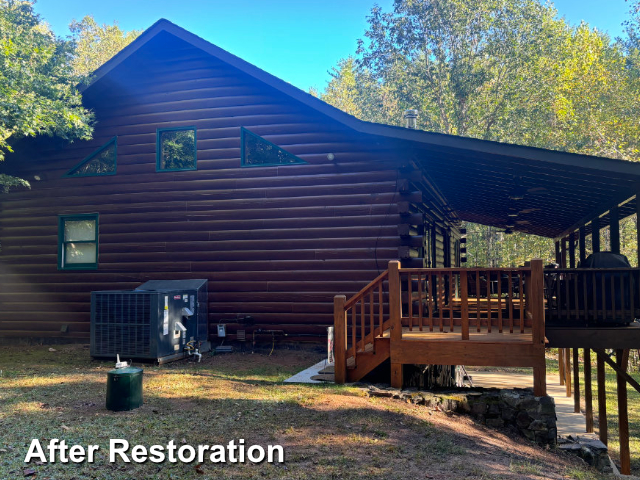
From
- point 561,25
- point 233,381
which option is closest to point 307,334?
point 233,381

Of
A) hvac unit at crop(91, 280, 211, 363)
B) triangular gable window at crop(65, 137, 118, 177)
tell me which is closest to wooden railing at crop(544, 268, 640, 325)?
hvac unit at crop(91, 280, 211, 363)

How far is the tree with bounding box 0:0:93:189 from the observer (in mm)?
10258

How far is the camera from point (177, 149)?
1202cm

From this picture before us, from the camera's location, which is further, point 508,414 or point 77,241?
point 77,241

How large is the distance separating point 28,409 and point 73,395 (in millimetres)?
753

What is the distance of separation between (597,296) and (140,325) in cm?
801

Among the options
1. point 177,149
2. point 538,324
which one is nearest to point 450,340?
point 538,324

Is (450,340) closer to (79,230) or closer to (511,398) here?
(511,398)

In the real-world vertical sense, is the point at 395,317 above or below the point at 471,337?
above

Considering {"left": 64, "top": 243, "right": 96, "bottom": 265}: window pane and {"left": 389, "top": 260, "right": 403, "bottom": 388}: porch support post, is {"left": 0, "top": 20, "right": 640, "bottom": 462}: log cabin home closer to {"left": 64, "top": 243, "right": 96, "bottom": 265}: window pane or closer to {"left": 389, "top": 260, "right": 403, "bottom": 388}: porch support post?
{"left": 64, "top": 243, "right": 96, "bottom": 265}: window pane

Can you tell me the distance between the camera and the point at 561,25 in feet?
114

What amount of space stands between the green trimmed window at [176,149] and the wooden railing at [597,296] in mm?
8103

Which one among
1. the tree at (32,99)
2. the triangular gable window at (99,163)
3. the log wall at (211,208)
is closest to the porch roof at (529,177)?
the log wall at (211,208)

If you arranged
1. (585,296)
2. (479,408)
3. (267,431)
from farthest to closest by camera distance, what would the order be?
(585,296)
(479,408)
(267,431)
